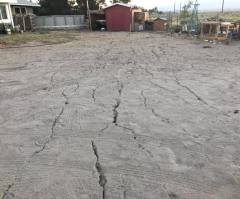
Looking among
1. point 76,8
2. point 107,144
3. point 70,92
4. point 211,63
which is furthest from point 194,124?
point 76,8

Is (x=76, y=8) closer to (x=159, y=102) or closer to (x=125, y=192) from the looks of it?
(x=159, y=102)

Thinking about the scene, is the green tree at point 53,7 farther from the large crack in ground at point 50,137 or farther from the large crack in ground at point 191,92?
the large crack in ground at point 50,137

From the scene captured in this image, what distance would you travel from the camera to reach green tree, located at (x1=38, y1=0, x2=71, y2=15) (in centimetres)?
3006

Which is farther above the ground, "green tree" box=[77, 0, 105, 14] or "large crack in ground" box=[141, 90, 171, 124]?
"green tree" box=[77, 0, 105, 14]

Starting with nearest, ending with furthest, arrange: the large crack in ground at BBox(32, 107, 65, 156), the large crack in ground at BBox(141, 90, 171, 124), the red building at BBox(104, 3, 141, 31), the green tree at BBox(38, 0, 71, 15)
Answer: the large crack in ground at BBox(32, 107, 65, 156) < the large crack in ground at BBox(141, 90, 171, 124) < the red building at BBox(104, 3, 141, 31) < the green tree at BBox(38, 0, 71, 15)

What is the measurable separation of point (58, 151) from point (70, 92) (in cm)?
270

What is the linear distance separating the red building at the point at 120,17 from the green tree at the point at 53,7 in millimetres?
6691

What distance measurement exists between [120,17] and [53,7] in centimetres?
883

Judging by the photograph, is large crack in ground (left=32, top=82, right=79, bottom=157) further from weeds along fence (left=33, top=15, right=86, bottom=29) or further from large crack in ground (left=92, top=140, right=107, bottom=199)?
weeds along fence (left=33, top=15, right=86, bottom=29)

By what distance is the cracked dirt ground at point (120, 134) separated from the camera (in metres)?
2.92

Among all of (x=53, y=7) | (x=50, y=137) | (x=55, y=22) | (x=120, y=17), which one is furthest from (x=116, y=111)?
(x=53, y=7)

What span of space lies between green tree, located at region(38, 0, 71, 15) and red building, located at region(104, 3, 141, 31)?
22.0 feet

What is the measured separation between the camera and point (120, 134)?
4043mm

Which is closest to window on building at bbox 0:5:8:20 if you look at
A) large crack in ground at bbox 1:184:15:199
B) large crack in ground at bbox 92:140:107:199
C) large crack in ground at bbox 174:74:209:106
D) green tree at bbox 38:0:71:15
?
green tree at bbox 38:0:71:15
